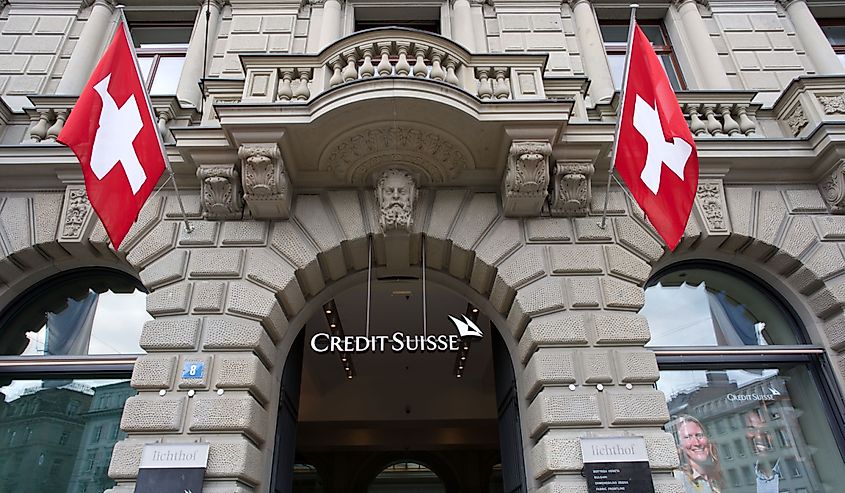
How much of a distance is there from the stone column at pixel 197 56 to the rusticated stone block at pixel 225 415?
4255 millimetres

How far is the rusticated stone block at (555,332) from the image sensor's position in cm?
551

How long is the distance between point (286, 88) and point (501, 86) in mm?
2579

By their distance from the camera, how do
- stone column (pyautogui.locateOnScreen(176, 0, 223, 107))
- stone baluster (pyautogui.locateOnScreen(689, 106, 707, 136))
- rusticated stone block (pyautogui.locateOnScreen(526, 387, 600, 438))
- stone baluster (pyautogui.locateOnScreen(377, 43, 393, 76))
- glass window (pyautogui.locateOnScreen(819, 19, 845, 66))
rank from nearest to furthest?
1. rusticated stone block (pyautogui.locateOnScreen(526, 387, 600, 438))
2. stone baluster (pyautogui.locateOnScreen(377, 43, 393, 76))
3. stone baluster (pyautogui.locateOnScreen(689, 106, 707, 136))
4. stone column (pyautogui.locateOnScreen(176, 0, 223, 107))
5. glass window (pyautogui.locateOnScreen(819, 19, 845, 66))

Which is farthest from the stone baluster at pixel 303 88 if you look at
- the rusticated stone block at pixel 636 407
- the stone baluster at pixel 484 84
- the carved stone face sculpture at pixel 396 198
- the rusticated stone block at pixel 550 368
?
the rusticated stone block at pixel 636 407

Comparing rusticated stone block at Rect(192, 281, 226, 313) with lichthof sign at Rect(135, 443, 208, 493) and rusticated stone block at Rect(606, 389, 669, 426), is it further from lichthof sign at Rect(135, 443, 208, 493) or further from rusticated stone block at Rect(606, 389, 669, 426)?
rusticated stone block at Rect(606, 389, 669, 426)

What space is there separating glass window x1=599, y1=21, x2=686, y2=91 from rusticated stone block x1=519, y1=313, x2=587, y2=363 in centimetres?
424

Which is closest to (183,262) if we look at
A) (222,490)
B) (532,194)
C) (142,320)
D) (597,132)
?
(142,320)

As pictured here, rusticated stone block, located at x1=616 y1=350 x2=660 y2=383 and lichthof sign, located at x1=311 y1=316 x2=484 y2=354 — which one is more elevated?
lichthof sign, located at x1=311 y1=316 x2=484 y2=354

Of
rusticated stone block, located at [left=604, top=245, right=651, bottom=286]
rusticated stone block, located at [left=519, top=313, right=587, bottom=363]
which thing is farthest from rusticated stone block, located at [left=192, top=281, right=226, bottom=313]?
rusticated stone block, located at [left=604, top=245, right=651, bottom=286]

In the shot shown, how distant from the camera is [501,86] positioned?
20.8ft

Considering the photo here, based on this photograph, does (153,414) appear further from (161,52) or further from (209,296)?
(161,52)

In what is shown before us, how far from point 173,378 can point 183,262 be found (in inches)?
52.9

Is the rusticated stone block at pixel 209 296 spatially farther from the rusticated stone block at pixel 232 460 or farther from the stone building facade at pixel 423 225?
the rusticated stone block at pixel 232 460

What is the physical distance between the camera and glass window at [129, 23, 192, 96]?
806 centimetres
